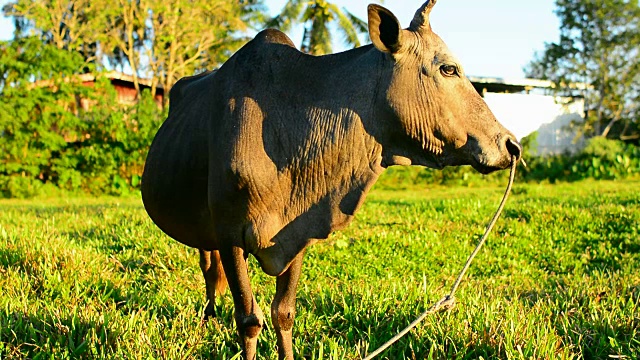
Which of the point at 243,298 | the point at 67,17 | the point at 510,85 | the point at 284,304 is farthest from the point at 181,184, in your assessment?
the point at 510,85

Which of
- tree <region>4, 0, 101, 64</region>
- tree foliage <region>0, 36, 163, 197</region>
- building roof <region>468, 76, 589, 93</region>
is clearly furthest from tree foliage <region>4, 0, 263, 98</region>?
building roof <region>468, 76, 589, 93</region>

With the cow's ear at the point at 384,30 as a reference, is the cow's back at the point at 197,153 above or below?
below

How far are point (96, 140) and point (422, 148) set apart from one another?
14213 millimetres

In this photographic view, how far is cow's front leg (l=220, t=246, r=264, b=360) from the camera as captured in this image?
271 centimetres

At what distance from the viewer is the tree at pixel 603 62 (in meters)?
26.8

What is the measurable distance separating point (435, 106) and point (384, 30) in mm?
368

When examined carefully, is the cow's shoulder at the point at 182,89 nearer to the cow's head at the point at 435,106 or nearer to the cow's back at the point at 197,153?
the cow's back at the point at 197,153

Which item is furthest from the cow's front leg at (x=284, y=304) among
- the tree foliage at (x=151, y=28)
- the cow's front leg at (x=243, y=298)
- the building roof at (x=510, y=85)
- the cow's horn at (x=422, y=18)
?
the building roof at (x=510, y=85)

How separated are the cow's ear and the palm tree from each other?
18.5 m

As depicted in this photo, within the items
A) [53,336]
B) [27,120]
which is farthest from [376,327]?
[27,120]

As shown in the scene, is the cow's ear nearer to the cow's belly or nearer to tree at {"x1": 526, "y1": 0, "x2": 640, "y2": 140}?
the cow's belly

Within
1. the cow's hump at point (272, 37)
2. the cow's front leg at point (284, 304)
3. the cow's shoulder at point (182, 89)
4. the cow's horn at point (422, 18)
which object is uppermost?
the cow's horn at point (422, 18)

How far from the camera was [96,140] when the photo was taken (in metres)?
15.5

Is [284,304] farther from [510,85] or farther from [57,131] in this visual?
[510,85]
